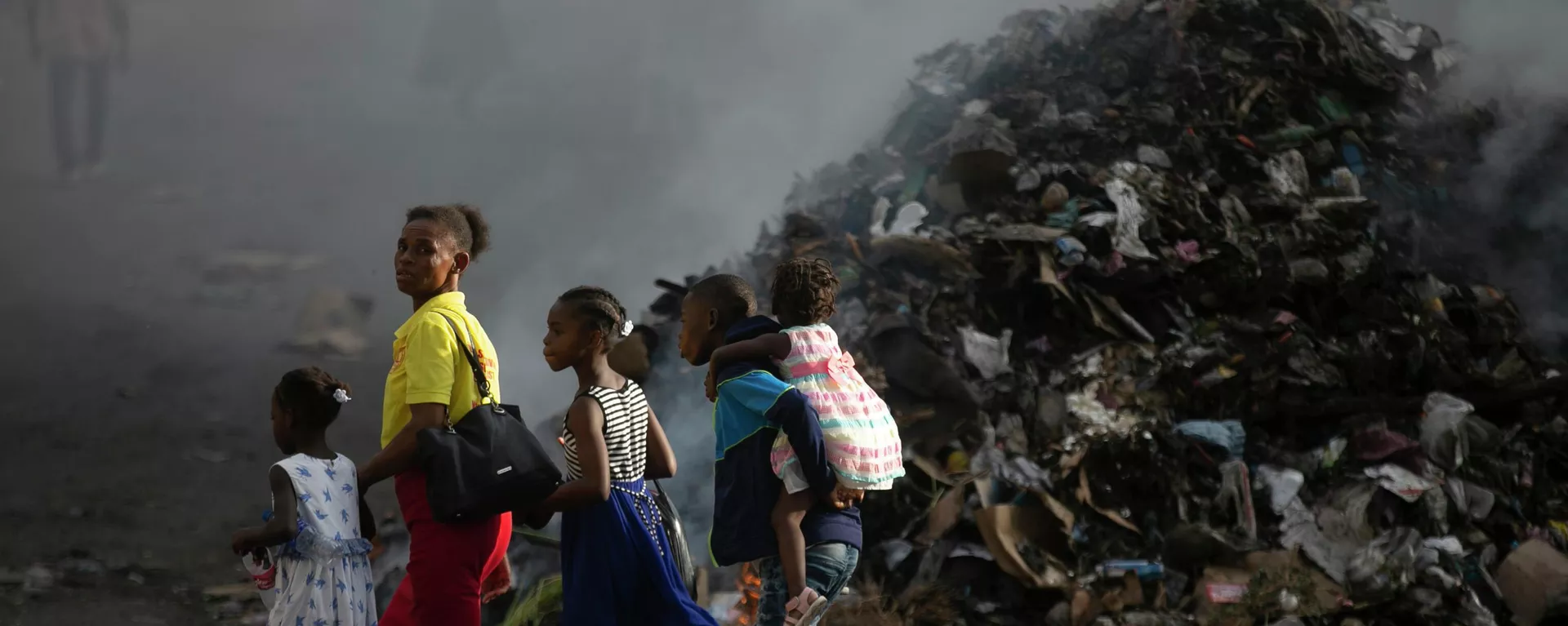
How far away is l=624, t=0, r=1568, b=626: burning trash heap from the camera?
4613 millimetres

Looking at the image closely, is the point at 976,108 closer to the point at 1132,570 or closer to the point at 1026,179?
the point at 1026,179

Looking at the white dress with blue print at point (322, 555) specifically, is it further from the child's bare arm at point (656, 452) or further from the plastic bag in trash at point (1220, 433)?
the plastic bag in trash at point (1220, 433)

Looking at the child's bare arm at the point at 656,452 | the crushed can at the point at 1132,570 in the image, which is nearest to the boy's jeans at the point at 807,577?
the child's bare arm at the point at 656,452

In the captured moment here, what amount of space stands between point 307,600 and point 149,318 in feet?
8.91

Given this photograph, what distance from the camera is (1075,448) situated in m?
4.98

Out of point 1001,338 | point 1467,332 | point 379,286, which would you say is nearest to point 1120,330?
point 1001,338

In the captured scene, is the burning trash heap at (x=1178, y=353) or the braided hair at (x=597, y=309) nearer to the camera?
the braided hair at (x=597, y=309)

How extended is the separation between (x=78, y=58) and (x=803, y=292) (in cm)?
357

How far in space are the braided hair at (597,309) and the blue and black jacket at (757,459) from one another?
0.26m

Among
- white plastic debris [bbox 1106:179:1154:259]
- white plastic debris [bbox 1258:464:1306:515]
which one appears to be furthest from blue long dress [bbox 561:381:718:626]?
white plastic debris [bbox 1106:179:1154:259]

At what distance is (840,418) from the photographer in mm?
2496

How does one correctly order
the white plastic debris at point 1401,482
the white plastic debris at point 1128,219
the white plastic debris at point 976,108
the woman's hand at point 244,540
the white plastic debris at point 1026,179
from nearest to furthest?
the woman's hand at point 244,540 → the white plastic debris at point 1401,482 → the white plastic debris at point 1128,219 → the white plastic debris at point 1026,179 → the white plastic debris at point 976,108

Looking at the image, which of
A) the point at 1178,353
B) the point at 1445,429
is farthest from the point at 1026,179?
the point at 1445,429

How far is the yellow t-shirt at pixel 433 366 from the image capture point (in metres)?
2.43
